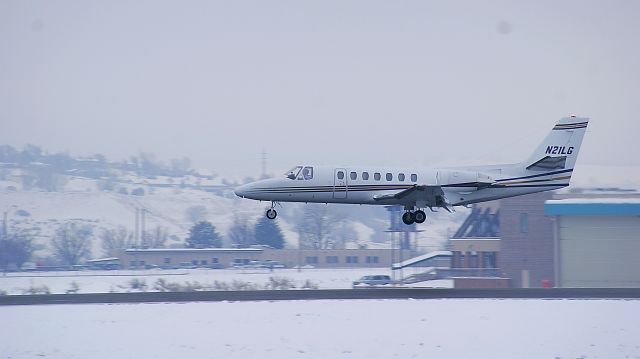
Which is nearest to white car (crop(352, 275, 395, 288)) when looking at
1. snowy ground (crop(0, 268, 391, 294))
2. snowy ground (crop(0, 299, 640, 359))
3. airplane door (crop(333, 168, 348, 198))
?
snowy ground (crop(0, 268, 391, 294))

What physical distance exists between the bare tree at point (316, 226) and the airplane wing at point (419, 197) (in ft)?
215

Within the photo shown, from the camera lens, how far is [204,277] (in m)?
82.1

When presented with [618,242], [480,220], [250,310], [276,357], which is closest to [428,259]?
[480,220]

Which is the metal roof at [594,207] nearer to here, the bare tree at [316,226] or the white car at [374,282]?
the white car at [374,282]

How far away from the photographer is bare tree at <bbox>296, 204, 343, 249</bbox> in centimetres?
11069

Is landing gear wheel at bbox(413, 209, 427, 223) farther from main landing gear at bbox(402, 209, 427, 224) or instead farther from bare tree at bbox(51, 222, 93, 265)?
bare tree at bbox(51, 222, 93, 265)

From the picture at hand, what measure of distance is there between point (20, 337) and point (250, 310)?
33.1 feet

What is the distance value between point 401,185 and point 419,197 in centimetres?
125

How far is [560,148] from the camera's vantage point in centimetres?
4572

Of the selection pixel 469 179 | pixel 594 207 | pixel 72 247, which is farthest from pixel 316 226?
pixel 469 179

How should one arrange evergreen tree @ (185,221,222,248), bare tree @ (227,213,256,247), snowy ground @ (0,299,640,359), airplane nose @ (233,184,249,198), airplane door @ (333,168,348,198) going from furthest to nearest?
bare tree @ (227,213,256,247), evergreen tree @ (185,221,222,248), airplane nose @ (233,184,249,198), airplane door @ (333,168,348,198), snowy ground @ (0,299,640,359)

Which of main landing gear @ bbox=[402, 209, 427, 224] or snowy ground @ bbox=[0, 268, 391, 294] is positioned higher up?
main landing gear @ bbox=[402, 209, 427, 224]

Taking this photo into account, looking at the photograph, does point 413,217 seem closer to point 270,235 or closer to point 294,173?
point 294,173

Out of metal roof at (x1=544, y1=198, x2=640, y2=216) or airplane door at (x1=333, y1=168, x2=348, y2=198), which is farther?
metal roof at (x1=544, y1=198, x2=640, y2=216)
